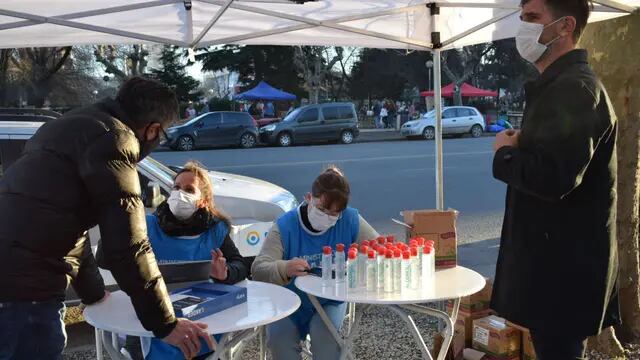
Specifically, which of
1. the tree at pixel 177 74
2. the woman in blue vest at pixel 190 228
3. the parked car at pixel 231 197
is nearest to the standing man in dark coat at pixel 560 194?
the woman in blue vest at pixel 190 228

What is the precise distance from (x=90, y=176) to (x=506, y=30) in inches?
130

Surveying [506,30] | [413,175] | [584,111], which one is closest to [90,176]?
[584,111]

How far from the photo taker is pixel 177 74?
117 feet

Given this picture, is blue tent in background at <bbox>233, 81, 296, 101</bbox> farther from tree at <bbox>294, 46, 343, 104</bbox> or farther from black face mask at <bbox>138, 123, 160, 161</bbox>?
black face mask at <bbox>138, 123, 160, 161</bbox>

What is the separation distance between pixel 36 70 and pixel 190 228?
97.2 ft

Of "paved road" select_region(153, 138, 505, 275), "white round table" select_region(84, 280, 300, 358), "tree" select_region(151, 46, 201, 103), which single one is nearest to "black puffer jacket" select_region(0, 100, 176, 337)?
"white round table" select_region(84, 280, 300, 358)

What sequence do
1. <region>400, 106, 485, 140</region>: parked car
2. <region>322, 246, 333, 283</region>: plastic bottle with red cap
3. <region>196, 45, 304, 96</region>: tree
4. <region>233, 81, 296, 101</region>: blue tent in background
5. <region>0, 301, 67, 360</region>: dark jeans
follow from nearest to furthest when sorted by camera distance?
<region>0, 301, 67, 360</region>: dark jeans, <region>322, 246, 333, 283</region>: plastic bottle with red cap, <region>400, 106, 485, 140</region>: parked car, <region>233, 81, 296, 101</region>: blue tent in background, <region>196, 45, 304, 96</region>: tree

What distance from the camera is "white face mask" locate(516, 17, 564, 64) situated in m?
2.24

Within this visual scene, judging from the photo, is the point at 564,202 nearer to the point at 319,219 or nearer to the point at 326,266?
the point at 326,266

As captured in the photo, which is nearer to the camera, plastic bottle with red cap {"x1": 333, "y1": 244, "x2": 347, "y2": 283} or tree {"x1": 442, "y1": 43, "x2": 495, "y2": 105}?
plastic bottle with red cap {"x1": 333, "y1": 244, "x2": 347, "y2": 283}

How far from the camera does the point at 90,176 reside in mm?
1917

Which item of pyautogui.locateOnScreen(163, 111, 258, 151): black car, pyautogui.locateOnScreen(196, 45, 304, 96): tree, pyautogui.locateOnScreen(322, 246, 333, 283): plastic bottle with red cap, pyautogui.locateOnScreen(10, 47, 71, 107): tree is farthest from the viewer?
pyautogui.locateOnScreen(196, 45, 304, 96): tree

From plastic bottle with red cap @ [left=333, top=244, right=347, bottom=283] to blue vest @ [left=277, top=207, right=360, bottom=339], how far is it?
290mm

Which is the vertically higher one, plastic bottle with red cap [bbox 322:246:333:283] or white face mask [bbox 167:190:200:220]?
white face mask [bbox 167:190:200:220]
